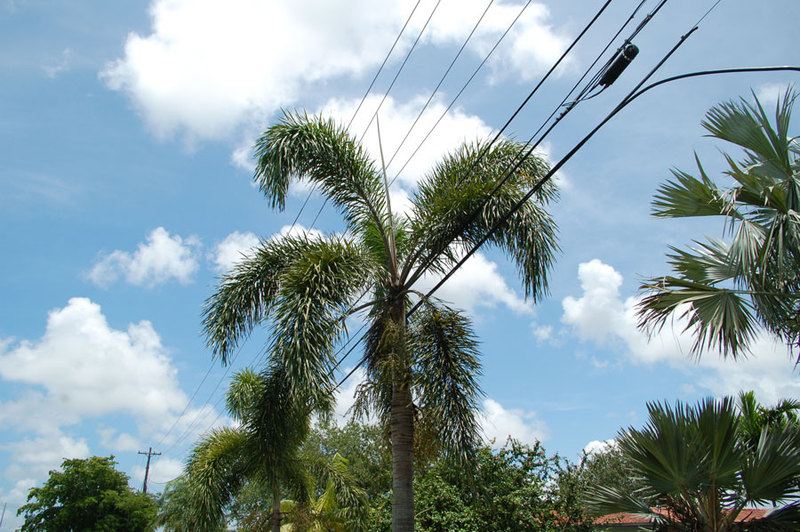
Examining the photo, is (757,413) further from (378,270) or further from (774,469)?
(378,270)

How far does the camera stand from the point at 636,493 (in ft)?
35.8

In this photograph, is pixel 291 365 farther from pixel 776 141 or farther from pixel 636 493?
pixel 776 141

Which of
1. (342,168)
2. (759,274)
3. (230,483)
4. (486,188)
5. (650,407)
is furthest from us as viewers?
(230,483)

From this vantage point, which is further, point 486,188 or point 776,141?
point 486,188

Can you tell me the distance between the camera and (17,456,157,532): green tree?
4300cm

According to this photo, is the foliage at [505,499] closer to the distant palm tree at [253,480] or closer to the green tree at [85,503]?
the distant palm tree at [253,480]

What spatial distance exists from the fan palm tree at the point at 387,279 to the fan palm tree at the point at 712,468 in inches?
107

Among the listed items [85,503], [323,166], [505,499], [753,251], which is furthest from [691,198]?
[85,503]

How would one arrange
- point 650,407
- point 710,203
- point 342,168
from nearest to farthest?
point 710,203 → point 650,407 → point 342,168

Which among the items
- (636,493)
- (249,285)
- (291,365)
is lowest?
(636,493)

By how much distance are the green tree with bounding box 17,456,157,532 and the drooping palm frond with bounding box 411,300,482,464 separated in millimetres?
38245

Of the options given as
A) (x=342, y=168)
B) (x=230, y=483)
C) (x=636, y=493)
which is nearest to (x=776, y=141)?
(x=636, y=493)

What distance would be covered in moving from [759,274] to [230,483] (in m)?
15.1

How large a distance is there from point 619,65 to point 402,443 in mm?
6543
